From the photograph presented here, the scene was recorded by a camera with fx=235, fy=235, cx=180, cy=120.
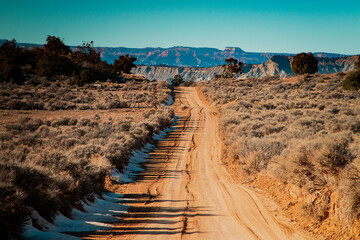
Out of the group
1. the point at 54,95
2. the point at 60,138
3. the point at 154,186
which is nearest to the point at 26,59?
the point at 54,95

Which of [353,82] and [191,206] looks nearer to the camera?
[191,206]

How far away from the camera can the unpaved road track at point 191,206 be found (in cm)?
617

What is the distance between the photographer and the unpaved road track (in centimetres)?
617

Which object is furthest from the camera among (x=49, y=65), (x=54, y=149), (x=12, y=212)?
(x=49, y=65)

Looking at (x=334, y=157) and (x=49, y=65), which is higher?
(x=49, y=65)

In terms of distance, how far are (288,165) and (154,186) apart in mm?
5451

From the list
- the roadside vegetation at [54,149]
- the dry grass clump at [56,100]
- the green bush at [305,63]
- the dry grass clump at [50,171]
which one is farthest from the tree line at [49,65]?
the green bush at [305,63]

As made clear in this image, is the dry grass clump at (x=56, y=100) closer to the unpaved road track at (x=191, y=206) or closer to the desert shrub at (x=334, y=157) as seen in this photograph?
the unpaved road track at (x=191, y=206)

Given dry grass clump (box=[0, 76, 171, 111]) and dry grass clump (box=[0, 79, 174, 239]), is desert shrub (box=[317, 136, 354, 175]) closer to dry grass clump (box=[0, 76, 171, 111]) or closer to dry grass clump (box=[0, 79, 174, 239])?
dry grass clump (box=[0, 79, 174, 239])

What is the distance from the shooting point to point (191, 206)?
8.00 metres

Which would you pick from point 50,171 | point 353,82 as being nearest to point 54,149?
point 50,171

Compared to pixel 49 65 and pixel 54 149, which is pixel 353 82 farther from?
pixel 49 65

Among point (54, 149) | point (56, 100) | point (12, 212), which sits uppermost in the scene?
point (12, 212)

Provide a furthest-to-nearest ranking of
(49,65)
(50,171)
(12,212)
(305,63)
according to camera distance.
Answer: (305,63), (49,65), (50,171), (12,212)
